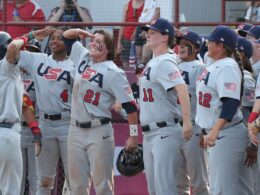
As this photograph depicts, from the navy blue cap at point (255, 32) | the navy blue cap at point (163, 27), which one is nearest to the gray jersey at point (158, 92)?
the navy blue cap at point (163, 27)

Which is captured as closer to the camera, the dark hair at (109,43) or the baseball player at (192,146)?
Answer: the dark hair at (109,43)

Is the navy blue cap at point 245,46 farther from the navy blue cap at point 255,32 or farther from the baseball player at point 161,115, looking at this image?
the baseball player at point 161,115

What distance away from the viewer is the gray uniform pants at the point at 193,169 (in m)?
9.98

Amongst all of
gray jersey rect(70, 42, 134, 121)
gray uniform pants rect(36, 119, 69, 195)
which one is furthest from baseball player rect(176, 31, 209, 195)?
gray uniform pants rect(36, 119, 69, 195)

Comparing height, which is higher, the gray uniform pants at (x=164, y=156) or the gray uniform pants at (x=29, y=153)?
the gray uniform pants at (x=164, y=156)

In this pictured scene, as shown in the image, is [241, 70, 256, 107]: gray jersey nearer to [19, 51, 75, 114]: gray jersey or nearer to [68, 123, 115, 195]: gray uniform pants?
[68, 123, 115, 195]: gray uniform pants

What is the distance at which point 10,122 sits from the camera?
9.23 meters

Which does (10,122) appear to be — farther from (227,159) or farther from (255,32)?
(255,32)

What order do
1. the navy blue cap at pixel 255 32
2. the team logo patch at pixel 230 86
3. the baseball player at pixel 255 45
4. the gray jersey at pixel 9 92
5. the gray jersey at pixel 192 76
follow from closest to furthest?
the team logo patch at pixel 230 86, the gray jersey at pixel 9 92, the baseball player at pixel 255 45, the navy blue cap at pixel 255 32, the gray jersey at pixel 192 76

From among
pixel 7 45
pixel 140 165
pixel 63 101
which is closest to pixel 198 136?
pixel 140 165

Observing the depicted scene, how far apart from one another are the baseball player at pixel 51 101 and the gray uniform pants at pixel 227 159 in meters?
2.24

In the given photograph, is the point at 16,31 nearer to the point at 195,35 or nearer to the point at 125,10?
the point at 125,10

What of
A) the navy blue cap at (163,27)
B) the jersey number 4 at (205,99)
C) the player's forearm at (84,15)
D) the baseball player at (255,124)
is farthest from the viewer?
the player's forearm at (84,15)

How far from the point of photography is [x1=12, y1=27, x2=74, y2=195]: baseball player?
1048cm
